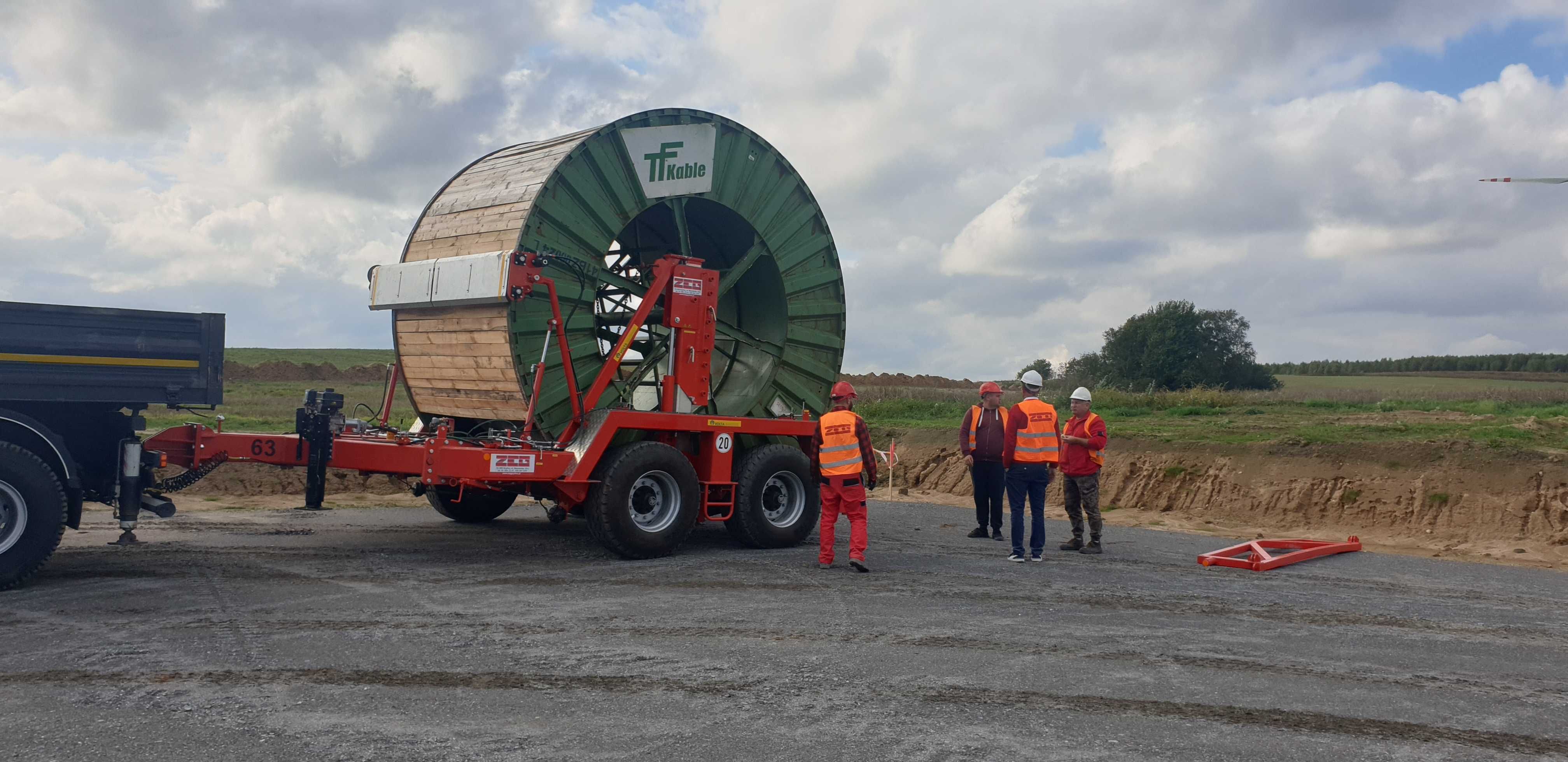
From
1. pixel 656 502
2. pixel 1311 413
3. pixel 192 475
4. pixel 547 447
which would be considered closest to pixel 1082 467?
pixel 656 502

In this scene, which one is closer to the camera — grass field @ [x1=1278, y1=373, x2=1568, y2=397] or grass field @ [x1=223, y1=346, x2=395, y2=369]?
grass field @ [x1=1278, y1=373, x2=1568, y2=397]

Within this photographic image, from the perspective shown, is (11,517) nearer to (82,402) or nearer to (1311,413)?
Result: (82,402)

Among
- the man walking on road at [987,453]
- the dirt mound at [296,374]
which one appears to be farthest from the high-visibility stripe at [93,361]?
the dirt mound at [296,374]

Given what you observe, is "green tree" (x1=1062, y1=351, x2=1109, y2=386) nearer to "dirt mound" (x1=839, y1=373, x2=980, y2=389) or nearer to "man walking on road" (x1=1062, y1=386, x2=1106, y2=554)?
"dirt mound" (x1=839, y1=373, x2=980, y2=389)

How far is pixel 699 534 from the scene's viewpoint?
11773 millimetres

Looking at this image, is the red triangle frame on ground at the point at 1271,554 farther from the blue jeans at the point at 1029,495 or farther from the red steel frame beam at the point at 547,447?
the red steel frame beam at the point at 547,447

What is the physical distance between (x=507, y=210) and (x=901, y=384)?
3663 cm

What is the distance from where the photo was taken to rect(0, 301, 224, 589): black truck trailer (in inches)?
292

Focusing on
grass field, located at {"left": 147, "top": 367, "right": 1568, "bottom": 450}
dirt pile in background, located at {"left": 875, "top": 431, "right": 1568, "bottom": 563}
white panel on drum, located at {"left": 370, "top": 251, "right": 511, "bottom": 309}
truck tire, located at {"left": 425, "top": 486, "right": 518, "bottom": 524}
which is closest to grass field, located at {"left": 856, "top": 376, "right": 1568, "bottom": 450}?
grass field, located at {"left": 147, "top": 367, "right": 1568, "bottom": 450}

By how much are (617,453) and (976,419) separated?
4459 mm

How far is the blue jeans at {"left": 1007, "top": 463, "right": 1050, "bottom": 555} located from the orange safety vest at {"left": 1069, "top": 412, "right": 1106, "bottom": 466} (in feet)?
Answer: 2.86

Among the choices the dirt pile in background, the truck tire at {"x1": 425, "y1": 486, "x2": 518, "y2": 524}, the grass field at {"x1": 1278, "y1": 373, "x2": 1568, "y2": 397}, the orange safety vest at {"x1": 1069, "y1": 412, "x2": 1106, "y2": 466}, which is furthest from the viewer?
the grass field at {"x1": 1278, "y1": 373, "x2": 1568, "y2": 397}

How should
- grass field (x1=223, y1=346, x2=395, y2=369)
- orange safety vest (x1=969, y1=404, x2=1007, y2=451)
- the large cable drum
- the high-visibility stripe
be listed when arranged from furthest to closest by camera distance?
1. grass field (x1=223, y1=346, x2=395, y2=369)
2. orange safety vest (x1=969, y1=404, x2=1007, y2=451)
3. the large cable drum
4. the high-visibility stripe

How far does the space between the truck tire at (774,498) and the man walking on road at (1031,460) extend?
1.73 metres
